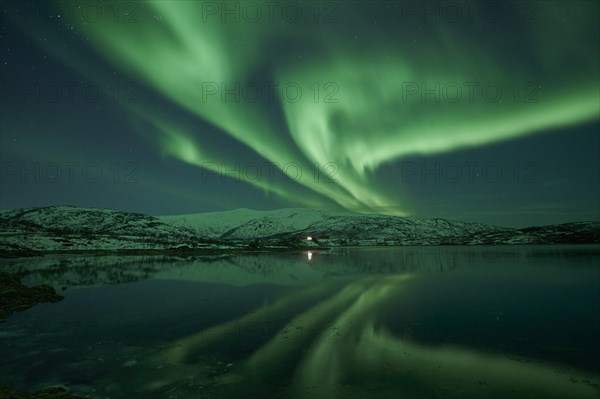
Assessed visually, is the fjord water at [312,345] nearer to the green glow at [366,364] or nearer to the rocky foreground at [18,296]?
the green glow at [366,364]

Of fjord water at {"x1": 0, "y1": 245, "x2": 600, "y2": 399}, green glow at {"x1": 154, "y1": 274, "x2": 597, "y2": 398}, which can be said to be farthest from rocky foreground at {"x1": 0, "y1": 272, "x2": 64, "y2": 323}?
green glow at {"x1": 154, "y1": 274, "x2": 597, "y2": 398}

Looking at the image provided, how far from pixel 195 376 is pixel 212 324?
919cm

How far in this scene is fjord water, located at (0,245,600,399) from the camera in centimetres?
1372

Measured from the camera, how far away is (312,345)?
1884 cm

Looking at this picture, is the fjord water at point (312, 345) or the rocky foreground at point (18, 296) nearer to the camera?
the fjord water at point (312, 345)

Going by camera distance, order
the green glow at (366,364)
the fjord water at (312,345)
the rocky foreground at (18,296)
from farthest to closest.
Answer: the rocky foreground at (18,296) < the fjord water at (312,345) < the green glow at (366,364)

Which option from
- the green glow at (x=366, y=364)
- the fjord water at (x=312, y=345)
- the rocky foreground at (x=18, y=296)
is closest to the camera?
the green glow at (x=366, y=364)

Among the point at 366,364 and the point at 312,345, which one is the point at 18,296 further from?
the point at 366,364

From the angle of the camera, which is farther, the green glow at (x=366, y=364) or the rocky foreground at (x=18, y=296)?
the rocky foreground at (x=18, y=296)

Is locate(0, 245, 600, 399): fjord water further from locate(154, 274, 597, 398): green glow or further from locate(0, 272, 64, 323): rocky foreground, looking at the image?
locate(0, 272, 64, 323): rocky foreground

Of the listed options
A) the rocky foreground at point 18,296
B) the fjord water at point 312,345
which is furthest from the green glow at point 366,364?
the rocky foreground at point 18,296

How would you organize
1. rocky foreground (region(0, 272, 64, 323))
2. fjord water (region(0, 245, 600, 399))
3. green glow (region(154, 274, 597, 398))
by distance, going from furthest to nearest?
1. rocky foreground (region(0, 272, 64, 323))
2. fjord water (region(0, 245, 600, 399))
3. green glow (region(154, 274, 597, 398))

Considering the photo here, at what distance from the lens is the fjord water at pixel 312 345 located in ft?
45.0

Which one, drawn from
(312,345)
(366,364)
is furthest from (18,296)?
(366,364)
